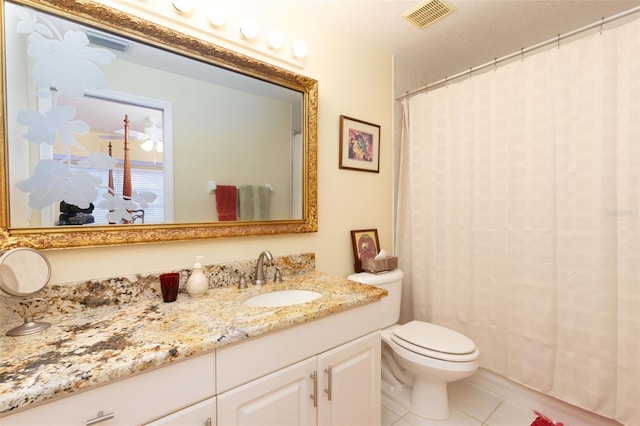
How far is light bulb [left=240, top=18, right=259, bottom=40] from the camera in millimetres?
1378

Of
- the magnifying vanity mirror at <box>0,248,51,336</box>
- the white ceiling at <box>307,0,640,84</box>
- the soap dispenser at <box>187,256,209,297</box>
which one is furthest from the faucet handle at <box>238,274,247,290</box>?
the white ceiling at <box>307,0,640,84</box>

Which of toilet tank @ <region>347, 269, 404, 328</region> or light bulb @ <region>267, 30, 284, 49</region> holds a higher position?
light bulb @ <region>267, 30, 284, 49</region>

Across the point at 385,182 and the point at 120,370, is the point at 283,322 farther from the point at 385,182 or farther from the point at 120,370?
the point at 385,182

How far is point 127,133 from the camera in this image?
1.11 m

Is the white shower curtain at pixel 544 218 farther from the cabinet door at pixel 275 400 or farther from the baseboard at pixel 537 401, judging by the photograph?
the cabinet door at pixel 275 400

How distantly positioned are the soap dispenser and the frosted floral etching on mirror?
354mm

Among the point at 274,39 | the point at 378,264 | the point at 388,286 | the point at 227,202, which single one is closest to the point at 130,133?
the point at 227,202

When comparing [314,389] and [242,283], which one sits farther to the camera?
[242,283]

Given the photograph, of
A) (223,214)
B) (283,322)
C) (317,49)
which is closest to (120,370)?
(283,322)

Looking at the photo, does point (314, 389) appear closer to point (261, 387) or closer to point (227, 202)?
point (261, 387)

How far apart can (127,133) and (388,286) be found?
1558mm

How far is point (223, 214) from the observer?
4.44ft

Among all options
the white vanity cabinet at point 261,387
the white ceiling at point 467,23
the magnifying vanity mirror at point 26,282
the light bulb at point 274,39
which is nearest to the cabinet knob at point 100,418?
the white vanity cabinet at point 261,387

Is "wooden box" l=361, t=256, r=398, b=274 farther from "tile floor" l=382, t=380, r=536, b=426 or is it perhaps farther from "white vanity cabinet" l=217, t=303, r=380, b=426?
"tile floor" l=382, t=380, r=536, b=426
